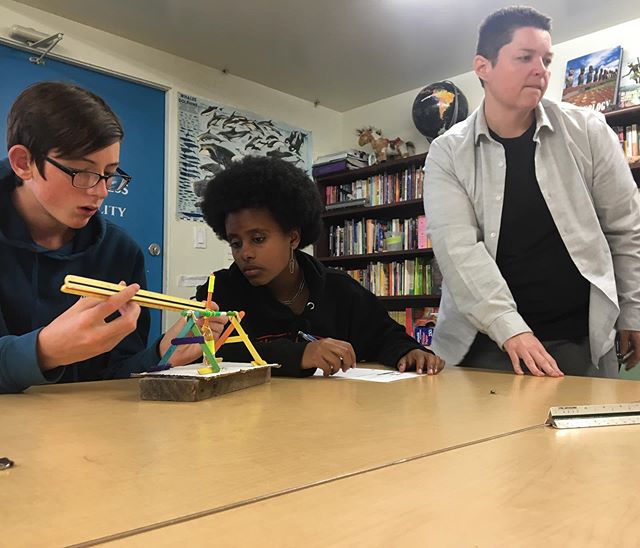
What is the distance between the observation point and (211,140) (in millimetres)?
3750

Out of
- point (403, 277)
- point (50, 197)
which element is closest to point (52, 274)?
point (50, 197)

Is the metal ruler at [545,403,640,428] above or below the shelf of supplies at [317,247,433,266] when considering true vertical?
below

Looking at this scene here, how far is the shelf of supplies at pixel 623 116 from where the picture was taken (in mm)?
2896

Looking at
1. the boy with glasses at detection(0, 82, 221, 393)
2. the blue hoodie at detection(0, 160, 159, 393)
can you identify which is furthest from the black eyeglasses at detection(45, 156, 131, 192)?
the blue hoodie at detection(0, 160, 159, 393)

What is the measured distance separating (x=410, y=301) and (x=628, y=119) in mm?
1668

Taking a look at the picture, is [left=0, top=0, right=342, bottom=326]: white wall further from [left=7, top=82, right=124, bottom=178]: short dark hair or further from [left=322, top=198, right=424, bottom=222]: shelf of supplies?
[left=7, top=82, right=124, bottom=178]: short dark hair

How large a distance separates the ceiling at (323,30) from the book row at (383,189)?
697 millimetres

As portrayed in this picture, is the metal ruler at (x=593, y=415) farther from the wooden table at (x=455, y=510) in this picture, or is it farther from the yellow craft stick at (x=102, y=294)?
the yellow craft stick at (x=102, y=294)

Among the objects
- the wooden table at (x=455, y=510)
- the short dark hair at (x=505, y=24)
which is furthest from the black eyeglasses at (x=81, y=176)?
the short dark hair at (x=505, y=24)

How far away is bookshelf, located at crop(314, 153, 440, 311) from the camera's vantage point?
3.74m

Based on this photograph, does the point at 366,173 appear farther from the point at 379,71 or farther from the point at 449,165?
the point at 449,165

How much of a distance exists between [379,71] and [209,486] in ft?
12.3

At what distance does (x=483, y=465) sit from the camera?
49cm

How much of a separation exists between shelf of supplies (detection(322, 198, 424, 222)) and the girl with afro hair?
2.10 m
